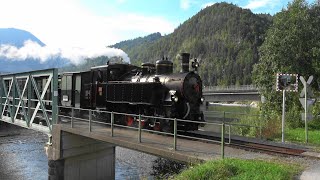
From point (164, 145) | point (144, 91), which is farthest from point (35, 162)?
point (164, 145)

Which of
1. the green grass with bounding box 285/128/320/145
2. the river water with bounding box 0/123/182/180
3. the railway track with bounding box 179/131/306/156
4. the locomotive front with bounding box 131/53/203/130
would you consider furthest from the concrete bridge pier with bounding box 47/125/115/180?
the green grass with bounding box 285/128/320/145

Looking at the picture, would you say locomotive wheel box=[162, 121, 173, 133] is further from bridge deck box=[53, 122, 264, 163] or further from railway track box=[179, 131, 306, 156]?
railway track box=[179, 131, 306, 156]

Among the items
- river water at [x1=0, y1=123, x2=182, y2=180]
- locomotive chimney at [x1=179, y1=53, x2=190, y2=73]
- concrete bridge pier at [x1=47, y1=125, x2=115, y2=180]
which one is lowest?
river water at [x1=0, y1=123, x2=182, y2=180]

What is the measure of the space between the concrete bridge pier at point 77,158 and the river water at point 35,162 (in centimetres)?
219

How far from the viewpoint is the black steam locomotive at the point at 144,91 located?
1590 centimetres

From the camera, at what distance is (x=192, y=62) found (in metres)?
17.7

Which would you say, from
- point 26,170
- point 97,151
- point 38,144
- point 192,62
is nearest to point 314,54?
point 192,62

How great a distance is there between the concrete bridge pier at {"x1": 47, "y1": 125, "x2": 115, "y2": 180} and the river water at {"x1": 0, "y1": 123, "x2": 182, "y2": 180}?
2191 millimetres

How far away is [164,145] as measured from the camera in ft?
40.7

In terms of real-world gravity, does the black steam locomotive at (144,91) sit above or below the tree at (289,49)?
below

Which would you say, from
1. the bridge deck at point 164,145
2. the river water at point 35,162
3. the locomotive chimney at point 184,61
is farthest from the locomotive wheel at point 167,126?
the river water at point 35,162

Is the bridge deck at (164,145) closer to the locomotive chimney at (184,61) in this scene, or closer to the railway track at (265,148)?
the railway track at (265,148)

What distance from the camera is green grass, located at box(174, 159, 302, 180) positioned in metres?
8.38

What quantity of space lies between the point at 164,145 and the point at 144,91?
4.43 metres
